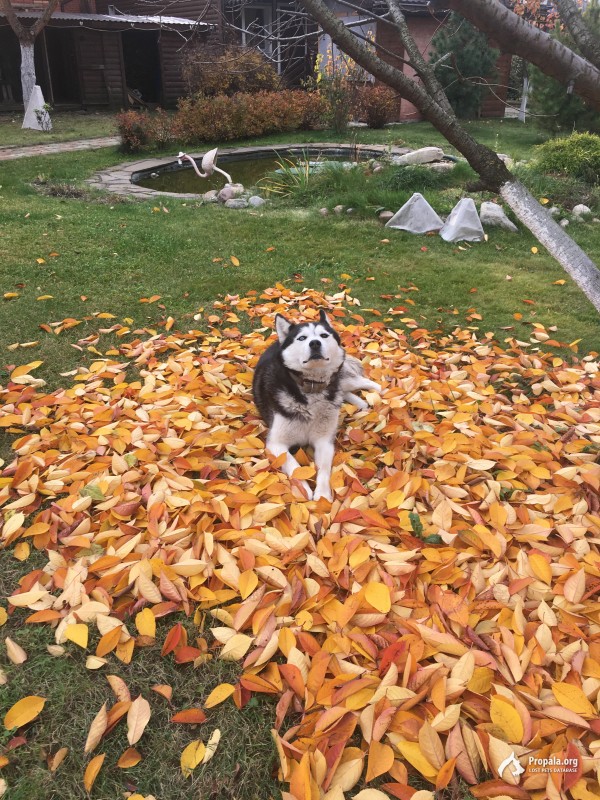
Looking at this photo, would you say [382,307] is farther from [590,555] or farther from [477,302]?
[590,555]

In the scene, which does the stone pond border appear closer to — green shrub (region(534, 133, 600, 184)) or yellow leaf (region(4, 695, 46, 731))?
green shrub (region(534, 133, 600, 184))

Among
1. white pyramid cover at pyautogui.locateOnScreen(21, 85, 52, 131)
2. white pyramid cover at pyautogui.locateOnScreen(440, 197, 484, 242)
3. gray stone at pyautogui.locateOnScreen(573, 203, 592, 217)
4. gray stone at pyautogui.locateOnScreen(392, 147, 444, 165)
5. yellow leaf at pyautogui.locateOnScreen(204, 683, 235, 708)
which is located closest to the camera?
yellow leaf at pyautogui.locateOnScreen(204, 683, 235, 708)

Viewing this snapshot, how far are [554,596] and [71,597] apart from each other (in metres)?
2.14

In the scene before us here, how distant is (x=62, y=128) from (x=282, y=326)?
17418 millimetres

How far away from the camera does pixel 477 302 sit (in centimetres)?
584

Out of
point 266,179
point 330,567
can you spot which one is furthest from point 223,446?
point 266,179

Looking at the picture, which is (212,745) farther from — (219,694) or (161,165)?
(161,165)

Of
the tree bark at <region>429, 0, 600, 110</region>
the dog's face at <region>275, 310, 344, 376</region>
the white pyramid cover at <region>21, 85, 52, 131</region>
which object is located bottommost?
the dog's face at <region>275, 310, 344, 376</region>

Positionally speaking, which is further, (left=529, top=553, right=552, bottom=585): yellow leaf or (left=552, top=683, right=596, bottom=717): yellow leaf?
(left=529, top=553, right=552, bottom=585): yellow leaf

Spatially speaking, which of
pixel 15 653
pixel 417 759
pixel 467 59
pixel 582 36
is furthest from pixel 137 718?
pixel 467 59

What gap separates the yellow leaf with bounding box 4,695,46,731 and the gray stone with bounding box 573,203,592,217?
8.90 meters

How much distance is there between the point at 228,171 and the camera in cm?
1260

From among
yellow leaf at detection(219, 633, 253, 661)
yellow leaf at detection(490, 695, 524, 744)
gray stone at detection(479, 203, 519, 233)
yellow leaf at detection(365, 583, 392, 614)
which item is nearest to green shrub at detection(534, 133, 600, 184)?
gray stone at detection(479, 203, 519, 233)

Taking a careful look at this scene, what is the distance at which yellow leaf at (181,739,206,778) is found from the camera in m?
1.87
